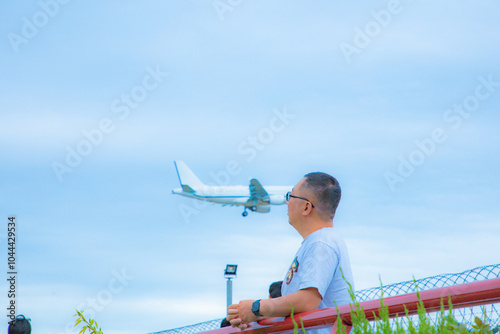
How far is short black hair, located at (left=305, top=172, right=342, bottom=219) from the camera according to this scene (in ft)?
12.2

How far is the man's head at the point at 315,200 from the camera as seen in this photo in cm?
369

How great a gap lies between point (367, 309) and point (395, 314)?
0.13m

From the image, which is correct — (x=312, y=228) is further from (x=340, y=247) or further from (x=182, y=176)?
(x=182, y=176)

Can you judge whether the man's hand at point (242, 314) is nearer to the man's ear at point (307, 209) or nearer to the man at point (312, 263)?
the man at point (312, 263)

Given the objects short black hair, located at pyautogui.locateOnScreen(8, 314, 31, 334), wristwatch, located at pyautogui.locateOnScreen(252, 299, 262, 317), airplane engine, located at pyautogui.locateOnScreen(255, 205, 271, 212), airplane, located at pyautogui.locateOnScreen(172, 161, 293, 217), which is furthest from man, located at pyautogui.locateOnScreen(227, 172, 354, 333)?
airplane engine, located at pyautogui.locateOnScreen(255, 205, 271, 212)

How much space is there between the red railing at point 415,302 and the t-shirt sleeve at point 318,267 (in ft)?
0.47

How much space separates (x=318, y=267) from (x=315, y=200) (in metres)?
0.50

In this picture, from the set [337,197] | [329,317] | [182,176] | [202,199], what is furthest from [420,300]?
[182,176]

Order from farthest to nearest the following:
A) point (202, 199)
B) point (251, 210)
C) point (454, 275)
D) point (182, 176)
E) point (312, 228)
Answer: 1. point (182, 176)
2. point (202, 199)
3. point (251, 210)
4. point (312, 228)
5. point (454, 275)

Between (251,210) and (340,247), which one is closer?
(340,247)

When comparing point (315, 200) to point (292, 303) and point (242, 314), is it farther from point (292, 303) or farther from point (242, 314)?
point (242, 314)

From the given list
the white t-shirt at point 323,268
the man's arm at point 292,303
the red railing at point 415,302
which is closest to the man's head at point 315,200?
the white t-shirt at point 323,268

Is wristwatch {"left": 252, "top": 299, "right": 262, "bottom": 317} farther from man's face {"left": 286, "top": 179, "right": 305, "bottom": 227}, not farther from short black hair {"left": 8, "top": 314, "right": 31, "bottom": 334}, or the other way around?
short black hair {"left": 8, "top": 314, "right": 31, "bottom": 334}

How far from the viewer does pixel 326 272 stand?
11.0 ft
